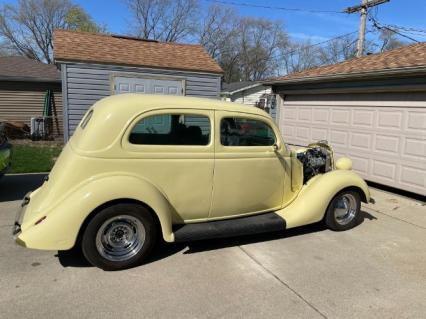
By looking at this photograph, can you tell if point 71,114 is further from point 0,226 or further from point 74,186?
point 74,186

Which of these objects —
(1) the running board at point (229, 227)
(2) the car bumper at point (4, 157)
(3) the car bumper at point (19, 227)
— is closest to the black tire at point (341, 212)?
(1) the running board at point (229, 227)

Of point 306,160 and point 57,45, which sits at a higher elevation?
point 57,45

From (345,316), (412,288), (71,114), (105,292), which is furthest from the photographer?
(71,114)

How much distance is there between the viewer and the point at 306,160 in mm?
6066

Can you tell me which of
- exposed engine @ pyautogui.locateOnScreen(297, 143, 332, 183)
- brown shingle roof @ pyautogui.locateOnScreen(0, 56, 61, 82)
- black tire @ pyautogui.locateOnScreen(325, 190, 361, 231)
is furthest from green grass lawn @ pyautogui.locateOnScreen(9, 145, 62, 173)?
black tire @ pyautogui.locateOnScreen(325, 190, 361, 231)

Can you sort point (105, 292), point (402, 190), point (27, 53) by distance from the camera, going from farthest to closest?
point (27, 53) < point (402, 190) < point (105, 292)

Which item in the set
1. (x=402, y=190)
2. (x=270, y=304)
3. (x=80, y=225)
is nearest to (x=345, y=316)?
(x=270, y=304)

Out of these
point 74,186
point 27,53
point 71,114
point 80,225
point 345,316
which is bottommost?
point 345,316

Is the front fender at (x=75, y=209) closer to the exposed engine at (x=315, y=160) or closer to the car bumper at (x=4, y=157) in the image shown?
the exposed engine at (x=315, y=160)

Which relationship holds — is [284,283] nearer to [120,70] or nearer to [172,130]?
[172,130]

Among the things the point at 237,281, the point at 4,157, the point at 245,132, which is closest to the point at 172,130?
the point at 245,132

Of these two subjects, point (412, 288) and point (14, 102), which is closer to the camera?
point (412, 288)

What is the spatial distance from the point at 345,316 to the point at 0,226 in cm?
465

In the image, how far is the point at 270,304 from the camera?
3607 millimetres
